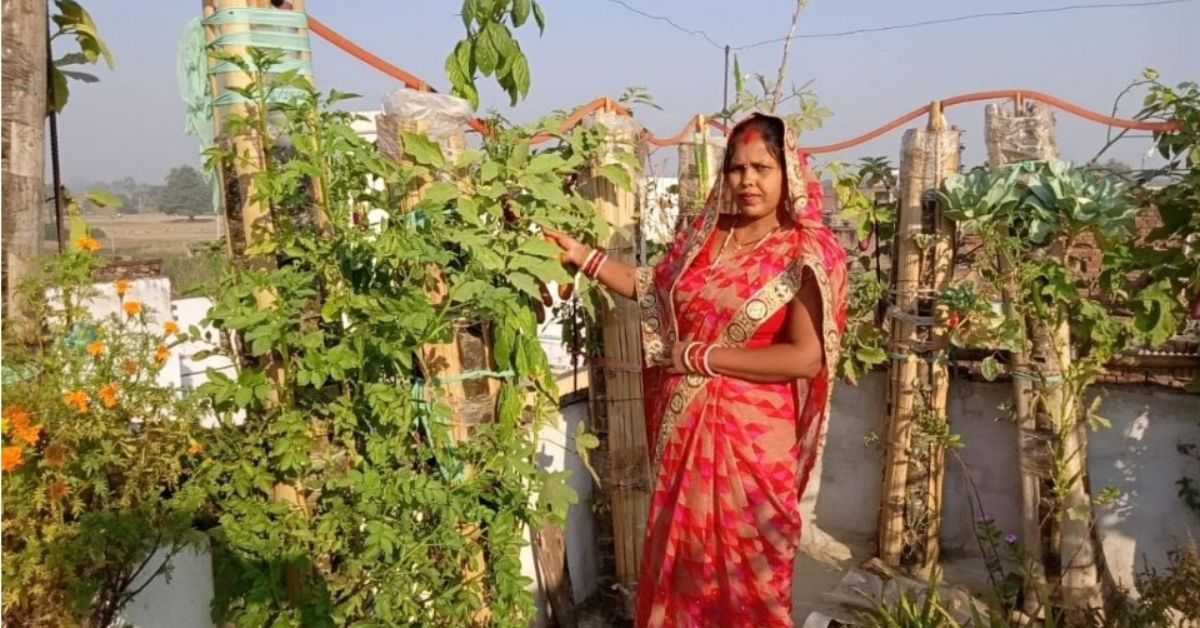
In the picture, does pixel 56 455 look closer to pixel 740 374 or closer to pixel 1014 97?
pixel 740 374

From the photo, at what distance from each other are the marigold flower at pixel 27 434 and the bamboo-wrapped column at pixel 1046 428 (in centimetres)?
342

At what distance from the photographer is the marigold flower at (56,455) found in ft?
5.81

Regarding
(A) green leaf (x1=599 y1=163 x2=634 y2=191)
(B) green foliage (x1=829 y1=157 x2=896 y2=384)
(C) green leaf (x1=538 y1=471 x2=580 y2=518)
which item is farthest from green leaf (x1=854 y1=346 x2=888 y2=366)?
(C) green leaf (x1=538 y1=471 x2=580 y2=518)

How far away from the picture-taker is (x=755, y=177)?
247 centimetres

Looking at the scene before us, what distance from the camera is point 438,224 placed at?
2023mm

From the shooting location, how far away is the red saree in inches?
99.0

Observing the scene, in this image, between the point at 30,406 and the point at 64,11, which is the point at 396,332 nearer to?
the point at 30,406

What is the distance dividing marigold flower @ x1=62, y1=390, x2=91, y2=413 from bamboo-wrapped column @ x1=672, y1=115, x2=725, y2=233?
2.65 m

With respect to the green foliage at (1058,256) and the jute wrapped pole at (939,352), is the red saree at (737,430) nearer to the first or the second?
the green foliage at (1058,256)

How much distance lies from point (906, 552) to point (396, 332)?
321cm

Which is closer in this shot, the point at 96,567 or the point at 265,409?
the point at 96,567

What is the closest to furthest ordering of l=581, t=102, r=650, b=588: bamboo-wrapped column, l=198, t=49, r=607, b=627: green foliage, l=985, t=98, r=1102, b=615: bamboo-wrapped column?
l=198, t=49, r=607, b=627: green foliage, l=581, t=102, r=650, b=588: bamboo-wrapped column, l=985, t=98, r=1102, b=615: bamboo-wrapped column

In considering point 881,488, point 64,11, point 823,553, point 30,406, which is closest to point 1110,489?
point 881,488

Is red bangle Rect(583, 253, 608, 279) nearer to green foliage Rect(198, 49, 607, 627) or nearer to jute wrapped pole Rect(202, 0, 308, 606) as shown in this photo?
green foliage Rect(198, 49, 607, 627)
